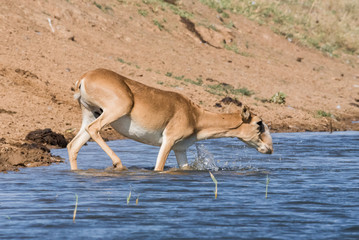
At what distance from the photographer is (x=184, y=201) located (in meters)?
7.80

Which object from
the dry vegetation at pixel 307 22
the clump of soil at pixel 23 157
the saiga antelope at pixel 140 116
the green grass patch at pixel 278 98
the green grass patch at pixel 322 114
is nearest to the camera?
the saiga antelope at pixel 140 116

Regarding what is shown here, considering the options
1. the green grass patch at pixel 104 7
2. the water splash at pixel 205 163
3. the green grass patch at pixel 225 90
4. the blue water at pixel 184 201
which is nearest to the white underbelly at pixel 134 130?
the blue water at pixel 184 201

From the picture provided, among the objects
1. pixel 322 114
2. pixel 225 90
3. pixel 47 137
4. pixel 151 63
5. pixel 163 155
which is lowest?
pixel 151 63

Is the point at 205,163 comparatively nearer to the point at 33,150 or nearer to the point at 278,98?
the point at 33,150

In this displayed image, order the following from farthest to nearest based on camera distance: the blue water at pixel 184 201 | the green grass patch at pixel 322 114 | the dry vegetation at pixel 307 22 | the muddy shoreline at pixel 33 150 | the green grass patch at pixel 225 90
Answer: the dry vegetation at pixel 307 22 → the green grass patch at pixel 225 90 → the green grass patch at pixel 322 114 → the muddy shoreline at pixel 33 150 → the blue water at pixel 184 201

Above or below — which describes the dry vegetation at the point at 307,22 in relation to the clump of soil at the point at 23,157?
below

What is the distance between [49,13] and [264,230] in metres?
18.0

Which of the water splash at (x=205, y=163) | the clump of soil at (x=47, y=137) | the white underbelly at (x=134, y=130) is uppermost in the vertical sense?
the white underbelly at (x=134, y=130)

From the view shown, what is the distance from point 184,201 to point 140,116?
290cm

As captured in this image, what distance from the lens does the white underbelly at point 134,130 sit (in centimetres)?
1050

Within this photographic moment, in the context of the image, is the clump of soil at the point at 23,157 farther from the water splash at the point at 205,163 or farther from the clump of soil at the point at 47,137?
the water splash at the point at 205,163

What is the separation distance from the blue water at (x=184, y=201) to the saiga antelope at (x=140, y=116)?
1.53 ft

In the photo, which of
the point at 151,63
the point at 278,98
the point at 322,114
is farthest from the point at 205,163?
the point at 151,63

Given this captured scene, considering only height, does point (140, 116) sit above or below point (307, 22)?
above
